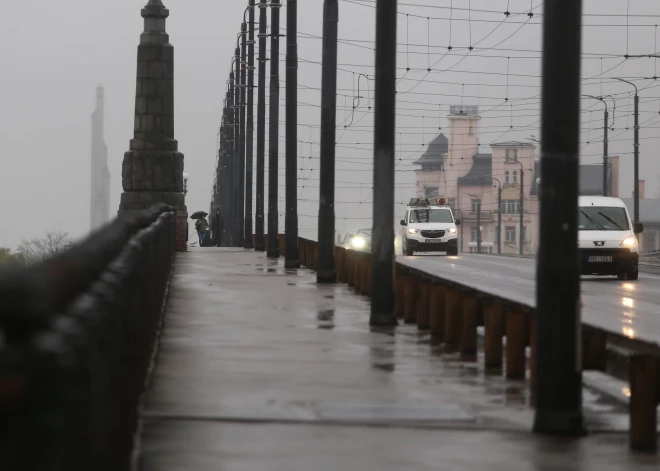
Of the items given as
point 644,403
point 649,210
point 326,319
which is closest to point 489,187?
point 649,210

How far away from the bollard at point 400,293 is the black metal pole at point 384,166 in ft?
4.48

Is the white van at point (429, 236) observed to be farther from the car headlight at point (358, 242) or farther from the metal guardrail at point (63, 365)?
the metal guardrail at point (63, 365)

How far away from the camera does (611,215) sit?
38531mm

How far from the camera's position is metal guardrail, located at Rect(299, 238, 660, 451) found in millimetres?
Answer: 10133

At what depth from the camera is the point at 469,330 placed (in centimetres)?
1719

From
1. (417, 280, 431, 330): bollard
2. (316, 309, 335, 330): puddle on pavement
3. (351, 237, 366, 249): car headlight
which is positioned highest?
(417, 280, 431, 330): bollard

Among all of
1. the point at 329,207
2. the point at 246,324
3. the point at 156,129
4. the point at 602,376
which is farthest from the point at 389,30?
the point at 156,129

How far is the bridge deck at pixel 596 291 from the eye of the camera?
22234 mm

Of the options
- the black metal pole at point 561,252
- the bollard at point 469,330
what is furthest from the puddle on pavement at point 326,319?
the black metal pole at point 561,252

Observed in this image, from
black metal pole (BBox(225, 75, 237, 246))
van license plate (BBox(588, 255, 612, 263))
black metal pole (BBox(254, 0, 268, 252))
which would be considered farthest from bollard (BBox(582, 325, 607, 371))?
black metal pole (BBox(225, 75, 237, 246))

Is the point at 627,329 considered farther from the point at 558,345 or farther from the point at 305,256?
the point at 305,256

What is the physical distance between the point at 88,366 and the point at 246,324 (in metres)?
15.9

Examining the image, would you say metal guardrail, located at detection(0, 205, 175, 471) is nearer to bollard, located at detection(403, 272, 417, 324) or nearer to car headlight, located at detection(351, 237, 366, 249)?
bollard, located at detection(403, 272, 417, 324)

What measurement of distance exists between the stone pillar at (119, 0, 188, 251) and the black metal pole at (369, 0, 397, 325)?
27.4 metres
